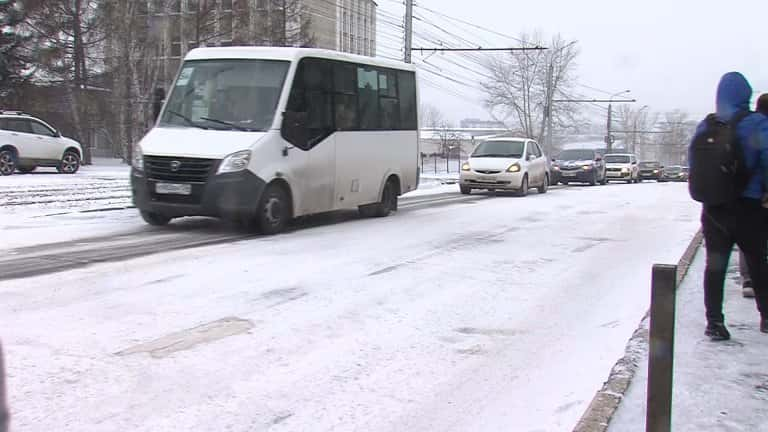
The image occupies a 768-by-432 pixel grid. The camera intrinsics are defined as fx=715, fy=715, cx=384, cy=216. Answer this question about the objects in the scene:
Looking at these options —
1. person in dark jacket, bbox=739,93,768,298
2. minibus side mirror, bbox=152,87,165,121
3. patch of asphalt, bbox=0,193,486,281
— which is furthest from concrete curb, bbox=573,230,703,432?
minibus side mirror, bbox=152,87,165,121

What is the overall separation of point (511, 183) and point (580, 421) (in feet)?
54.7

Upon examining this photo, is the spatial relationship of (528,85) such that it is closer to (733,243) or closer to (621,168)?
(621,168)

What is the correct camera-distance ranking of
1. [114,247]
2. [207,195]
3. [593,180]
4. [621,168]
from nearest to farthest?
[114,247] < [207,195] < [593,180] < [621,168]

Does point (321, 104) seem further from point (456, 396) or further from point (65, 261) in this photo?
point (456, 396)

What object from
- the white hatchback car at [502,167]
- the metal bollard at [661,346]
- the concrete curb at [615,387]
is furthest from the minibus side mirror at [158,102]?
the white hatchback car at [502,167]

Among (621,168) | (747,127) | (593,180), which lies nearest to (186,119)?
(747,127)

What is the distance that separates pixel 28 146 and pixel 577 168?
67.0 ft

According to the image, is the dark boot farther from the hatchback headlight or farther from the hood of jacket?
the hatchback headlight

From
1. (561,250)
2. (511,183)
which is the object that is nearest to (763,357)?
(561,250)

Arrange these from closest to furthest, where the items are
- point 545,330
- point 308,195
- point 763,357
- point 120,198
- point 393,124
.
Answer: point 763,357 < point 545,330 < point 308,195 < point 393,124 < point 120,198

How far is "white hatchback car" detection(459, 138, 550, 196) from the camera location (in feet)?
65.9

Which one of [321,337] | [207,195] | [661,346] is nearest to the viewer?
[661,346]

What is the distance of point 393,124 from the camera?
13.6 meters

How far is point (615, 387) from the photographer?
4.16 meters
